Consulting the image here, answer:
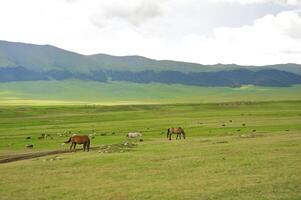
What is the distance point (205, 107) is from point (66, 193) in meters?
109

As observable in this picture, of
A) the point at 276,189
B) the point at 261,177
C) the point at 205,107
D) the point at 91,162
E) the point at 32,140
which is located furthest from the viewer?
the point at 205,107

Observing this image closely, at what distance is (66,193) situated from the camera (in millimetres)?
20484

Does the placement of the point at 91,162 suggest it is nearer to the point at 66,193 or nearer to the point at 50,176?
the point at 50,176

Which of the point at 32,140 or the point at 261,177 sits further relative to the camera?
the point at 32,140

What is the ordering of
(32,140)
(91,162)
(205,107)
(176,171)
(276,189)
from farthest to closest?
(205,107) < (32,140) < (91,162) < (176,171) < (276,189)

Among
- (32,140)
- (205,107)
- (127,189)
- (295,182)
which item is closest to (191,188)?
(127,189)

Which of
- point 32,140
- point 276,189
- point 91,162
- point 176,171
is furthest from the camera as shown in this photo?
point 32,140

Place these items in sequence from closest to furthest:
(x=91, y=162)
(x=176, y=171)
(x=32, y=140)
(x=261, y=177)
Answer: (x=261, y=177), (x=176, y=171), (x=91, y=162), (x=32, y=140)

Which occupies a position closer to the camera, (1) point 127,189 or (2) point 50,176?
(1) point 127,189

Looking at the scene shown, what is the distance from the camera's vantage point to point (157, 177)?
2323cm

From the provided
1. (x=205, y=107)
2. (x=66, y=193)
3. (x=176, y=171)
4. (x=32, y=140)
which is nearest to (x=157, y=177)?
(x=176, y=171)

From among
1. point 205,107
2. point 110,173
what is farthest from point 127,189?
point 205,107

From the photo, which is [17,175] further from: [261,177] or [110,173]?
[261,177]

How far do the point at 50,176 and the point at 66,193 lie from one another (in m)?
4.72
